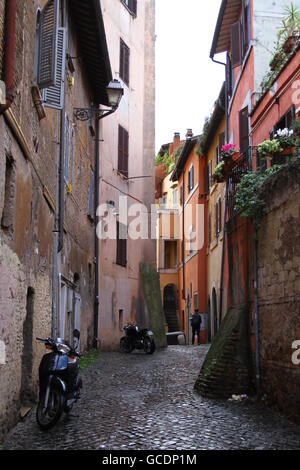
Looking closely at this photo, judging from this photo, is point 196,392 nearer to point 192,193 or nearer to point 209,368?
point 209,368

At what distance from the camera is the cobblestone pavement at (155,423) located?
6.33 meters

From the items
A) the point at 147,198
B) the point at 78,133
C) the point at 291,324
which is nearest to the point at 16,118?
the point at 291,324

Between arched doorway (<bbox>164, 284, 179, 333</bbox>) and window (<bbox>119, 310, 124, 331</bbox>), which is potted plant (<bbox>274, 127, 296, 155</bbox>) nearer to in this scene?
window (<bbox>119, 310, 124, 331</bbox>)

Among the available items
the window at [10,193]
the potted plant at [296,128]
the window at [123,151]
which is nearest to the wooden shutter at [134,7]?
the window at [123,151]

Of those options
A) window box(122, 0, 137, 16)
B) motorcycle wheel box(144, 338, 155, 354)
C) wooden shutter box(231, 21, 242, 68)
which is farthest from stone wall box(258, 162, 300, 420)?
window box(122, 0, 137, 16)

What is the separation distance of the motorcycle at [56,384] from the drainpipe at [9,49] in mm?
3191

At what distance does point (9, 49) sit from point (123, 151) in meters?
15.0

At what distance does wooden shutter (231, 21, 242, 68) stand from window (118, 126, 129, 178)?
18.6 feet

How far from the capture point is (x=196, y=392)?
33.2ft

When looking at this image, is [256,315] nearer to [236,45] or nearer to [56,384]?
[56,384]

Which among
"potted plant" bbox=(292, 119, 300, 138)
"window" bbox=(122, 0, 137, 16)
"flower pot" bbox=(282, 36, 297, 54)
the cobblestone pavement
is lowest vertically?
the cobblestone pavement

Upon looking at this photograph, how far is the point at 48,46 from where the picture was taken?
905cm

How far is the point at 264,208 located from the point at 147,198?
45.5 ft

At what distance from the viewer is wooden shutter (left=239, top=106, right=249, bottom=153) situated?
15510mm
